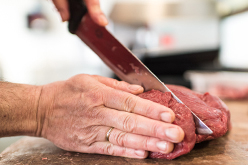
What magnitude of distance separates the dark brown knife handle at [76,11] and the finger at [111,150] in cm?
96

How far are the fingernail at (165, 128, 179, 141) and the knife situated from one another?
42cm

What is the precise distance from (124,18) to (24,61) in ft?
15.6

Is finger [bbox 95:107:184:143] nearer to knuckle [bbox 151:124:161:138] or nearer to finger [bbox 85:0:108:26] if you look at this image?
knuckle [bbox 151:124:161:138]

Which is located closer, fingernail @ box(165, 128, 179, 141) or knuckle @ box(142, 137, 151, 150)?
fingernail @ box(165, 128, 179, 141)

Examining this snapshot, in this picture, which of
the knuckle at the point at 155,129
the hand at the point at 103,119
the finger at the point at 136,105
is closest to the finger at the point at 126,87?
the hand at the point at 103,119

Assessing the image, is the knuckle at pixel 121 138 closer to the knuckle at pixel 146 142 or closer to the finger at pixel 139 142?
the finger at pixel 139 142

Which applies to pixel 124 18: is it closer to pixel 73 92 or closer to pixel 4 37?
pixel 4 37

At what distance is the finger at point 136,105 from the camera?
4.23 ft

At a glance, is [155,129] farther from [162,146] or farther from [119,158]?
[119,158]

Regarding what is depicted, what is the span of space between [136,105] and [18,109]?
86 centimetres

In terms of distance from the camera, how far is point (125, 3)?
6.34 metres

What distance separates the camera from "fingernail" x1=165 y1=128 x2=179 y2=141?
1222 mm

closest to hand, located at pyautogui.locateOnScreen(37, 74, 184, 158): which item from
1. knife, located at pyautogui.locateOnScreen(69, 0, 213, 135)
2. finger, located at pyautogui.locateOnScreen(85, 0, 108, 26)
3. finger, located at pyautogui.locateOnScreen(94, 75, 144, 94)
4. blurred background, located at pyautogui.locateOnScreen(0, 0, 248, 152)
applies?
finger, located at pyautogui.locateOnScreen(94, 75, 144, 94)

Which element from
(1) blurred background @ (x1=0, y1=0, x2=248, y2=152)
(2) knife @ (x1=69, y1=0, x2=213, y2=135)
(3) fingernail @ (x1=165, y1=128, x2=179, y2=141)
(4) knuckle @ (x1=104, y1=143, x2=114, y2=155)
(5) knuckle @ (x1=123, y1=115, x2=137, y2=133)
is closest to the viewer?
(3) fingernail @ (x1=165, y1=128, x2=179, y2=141)
